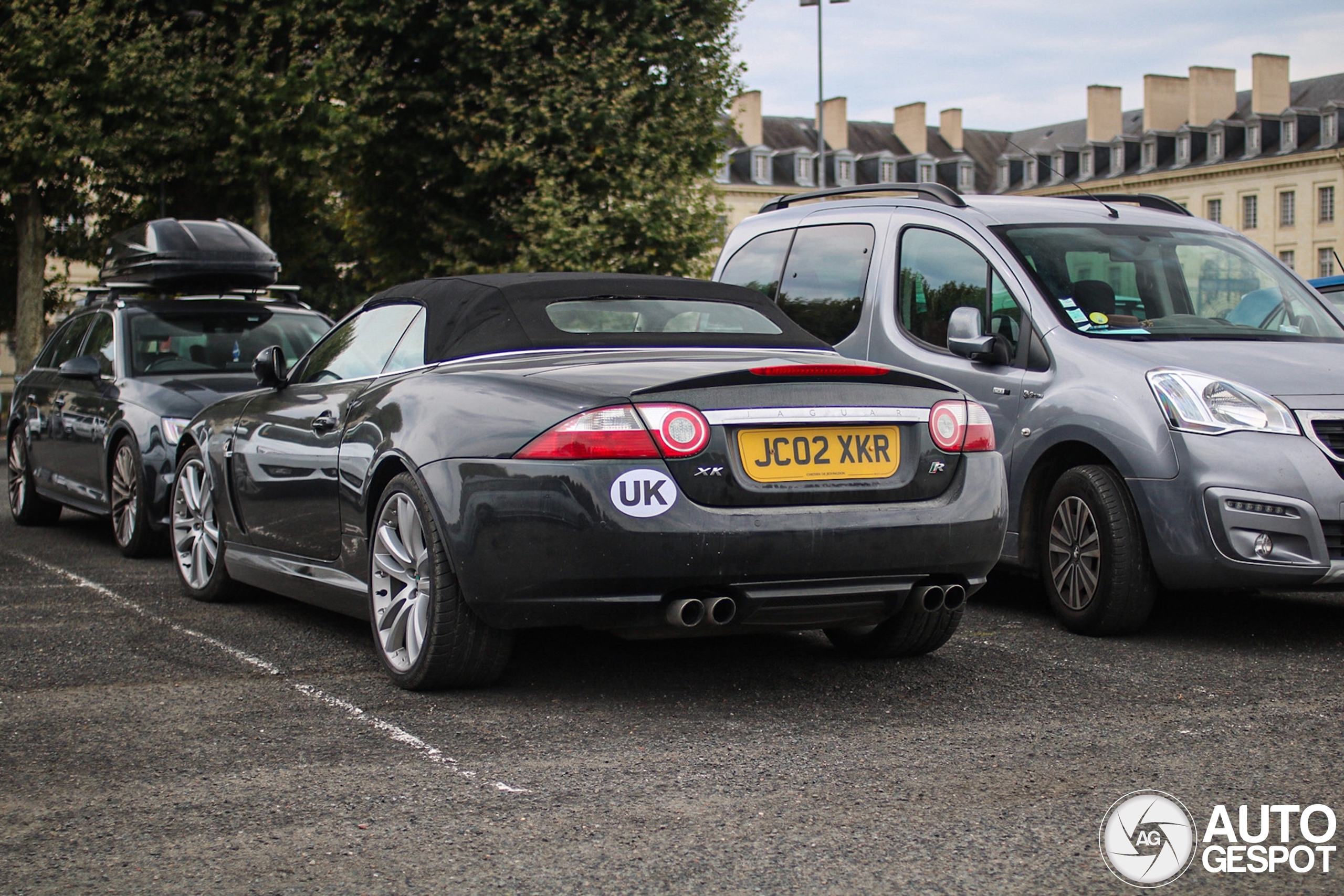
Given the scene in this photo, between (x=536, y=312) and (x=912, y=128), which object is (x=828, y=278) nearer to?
(x=536, y=312)

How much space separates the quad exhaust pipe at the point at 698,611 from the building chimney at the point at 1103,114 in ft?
290

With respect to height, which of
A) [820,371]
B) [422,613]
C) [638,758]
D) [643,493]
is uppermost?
[820,371]

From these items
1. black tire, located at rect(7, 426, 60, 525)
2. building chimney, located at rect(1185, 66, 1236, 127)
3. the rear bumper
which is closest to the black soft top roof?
the rear bumper

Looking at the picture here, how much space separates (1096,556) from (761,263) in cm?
336

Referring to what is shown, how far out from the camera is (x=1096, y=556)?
6.66m

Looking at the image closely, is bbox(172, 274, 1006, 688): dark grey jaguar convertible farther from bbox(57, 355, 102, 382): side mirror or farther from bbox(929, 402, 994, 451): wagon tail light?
bbox(57, 355, 102, 382): side mirror

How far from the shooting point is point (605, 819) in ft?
12.6

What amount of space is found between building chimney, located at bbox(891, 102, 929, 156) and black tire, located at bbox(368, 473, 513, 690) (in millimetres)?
92821

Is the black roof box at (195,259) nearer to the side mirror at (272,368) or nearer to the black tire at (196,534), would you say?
the black tire at (196,534)

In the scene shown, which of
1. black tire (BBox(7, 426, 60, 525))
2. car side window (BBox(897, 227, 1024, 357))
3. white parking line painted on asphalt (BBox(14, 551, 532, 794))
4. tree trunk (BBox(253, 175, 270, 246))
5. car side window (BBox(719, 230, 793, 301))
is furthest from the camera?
tree trunk (BBox(253, 175, 270, 246))

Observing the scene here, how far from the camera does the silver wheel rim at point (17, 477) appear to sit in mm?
11922

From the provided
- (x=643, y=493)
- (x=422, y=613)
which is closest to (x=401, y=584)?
(x=422, y=613)

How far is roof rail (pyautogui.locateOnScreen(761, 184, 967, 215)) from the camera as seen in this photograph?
8070mm

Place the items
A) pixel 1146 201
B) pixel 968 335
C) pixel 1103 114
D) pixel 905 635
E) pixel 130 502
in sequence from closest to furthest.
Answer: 1. pixel 905 635
2. pixel 968 335
3. pixel 1146 201
4. pixel 130 502
5. pixel 1103 114
